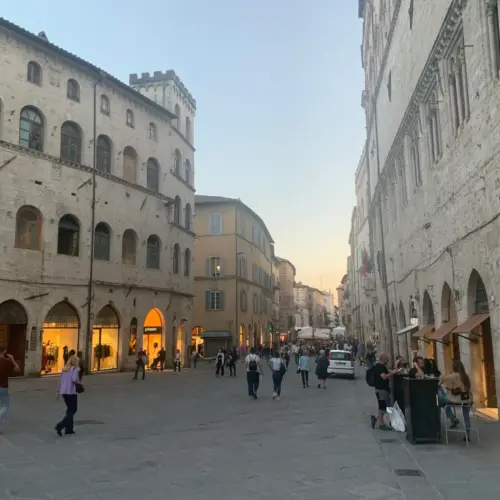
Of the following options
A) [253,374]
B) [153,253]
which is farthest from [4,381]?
[153,253]

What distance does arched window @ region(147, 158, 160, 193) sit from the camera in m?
34.1

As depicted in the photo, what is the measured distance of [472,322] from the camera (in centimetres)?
1295

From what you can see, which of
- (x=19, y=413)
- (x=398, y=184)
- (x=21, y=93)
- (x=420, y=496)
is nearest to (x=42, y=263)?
(x=21, y=93)

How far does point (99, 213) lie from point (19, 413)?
54.8ft

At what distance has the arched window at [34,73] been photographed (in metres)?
26.8

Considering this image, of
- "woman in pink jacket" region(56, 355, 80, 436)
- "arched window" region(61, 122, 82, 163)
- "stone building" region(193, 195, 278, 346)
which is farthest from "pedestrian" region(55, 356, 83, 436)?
"stone building" region(193, 195, 278, 346)

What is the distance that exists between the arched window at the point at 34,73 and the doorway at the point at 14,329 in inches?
433

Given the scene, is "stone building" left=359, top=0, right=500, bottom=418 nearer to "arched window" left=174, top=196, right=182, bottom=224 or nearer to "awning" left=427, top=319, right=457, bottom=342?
"awning" left=427, top=319, right=457, bottom=342

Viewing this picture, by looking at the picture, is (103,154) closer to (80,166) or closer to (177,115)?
(80,166)

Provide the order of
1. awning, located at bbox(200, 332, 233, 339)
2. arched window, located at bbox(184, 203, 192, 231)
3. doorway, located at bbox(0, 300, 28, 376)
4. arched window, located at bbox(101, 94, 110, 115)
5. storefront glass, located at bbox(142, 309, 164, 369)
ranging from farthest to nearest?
awning, located at bbox(200, 332, 233, 339)
arched window, located at bbox(184, 203, 192, 231)
storefront glass, located at bbox(142, 309, 164, 369)
arched window, located at bbox(101, 94, 110, 115)
doorway, located at bbox(0, 300, 28, 376)

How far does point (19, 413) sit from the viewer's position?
1426cm

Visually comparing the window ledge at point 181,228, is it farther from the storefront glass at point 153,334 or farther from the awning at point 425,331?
the awning at point 425,331

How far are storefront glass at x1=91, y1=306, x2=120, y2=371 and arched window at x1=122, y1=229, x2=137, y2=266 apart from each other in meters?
3.27

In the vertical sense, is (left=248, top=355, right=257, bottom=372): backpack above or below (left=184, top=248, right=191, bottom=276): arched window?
below
